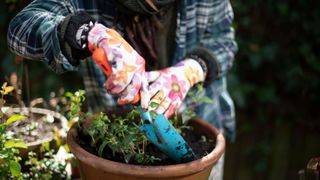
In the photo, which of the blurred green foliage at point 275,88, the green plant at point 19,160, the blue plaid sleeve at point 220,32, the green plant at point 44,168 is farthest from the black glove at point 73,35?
the blurred green foliage at point 275,88

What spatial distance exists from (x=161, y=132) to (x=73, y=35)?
0.25m

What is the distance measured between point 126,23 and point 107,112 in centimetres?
23

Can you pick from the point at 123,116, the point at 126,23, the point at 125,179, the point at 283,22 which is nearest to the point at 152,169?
the point at 125,179

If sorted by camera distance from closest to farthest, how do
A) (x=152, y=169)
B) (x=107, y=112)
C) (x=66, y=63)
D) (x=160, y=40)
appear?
(x=152, y=169) → (x=66, y=63) → (x=107, y=112) → (x=160, y=40)

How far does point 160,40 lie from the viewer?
1284 mm

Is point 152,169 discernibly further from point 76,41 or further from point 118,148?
point 76,41

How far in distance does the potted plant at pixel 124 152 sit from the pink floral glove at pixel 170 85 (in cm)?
4

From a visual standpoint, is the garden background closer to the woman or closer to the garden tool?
the woman

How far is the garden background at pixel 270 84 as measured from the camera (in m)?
2.31

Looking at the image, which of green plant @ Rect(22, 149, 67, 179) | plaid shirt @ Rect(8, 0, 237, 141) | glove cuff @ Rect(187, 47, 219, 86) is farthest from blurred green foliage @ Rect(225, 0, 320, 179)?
green plant @ Rect(22, 149, 67, 179)

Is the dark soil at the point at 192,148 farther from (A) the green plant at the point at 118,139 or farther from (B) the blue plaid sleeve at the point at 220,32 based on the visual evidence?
(B) the blue plaid sleeve at the point at 220,32

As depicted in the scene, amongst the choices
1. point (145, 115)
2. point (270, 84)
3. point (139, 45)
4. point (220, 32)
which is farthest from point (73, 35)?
point (270, 84)

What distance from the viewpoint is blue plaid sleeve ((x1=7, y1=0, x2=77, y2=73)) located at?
0.99 meters

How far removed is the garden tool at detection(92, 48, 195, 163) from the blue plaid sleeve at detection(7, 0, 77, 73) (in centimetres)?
11
